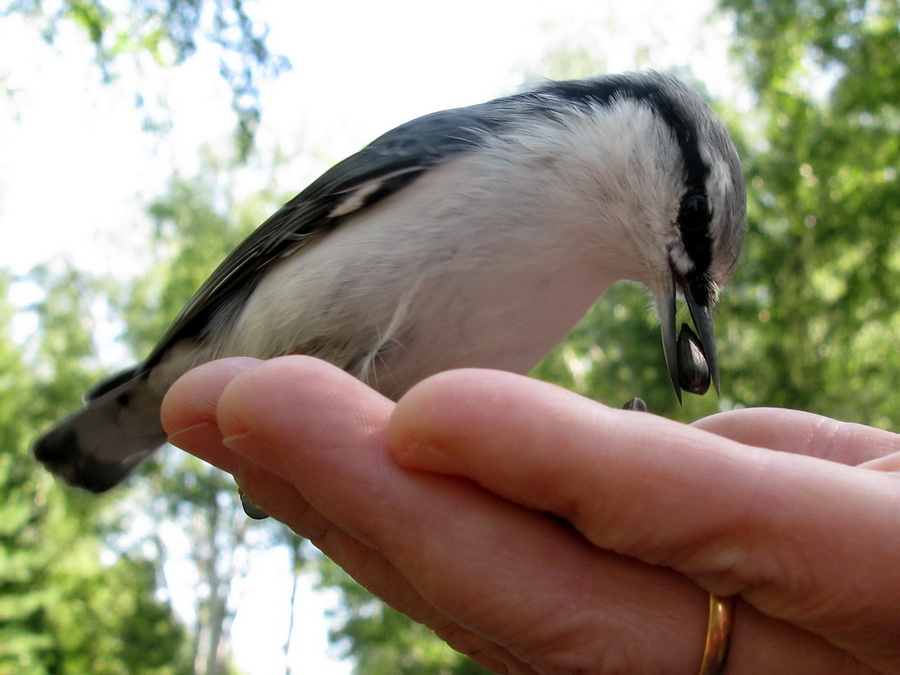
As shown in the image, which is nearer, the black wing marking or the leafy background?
the black wing marking

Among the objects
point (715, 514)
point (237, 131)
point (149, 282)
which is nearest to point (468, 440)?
point (715, 514)

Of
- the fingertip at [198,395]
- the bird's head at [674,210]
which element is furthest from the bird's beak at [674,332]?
the fingertip at [198,395]

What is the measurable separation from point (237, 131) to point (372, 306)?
3.85 metres

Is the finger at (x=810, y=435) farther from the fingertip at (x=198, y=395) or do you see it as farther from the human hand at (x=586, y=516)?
the fingertip at (x=198, y=395)

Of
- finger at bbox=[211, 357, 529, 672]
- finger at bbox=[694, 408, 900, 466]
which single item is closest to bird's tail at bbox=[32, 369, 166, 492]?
finger at bbox=[211, 357, 529, 672]

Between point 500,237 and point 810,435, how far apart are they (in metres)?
0.88

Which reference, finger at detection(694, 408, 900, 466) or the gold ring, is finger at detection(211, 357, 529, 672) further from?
finger at detection(694, 408, 900, 466)

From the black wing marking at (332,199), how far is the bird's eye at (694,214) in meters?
0.52

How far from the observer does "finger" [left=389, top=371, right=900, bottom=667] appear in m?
0.88

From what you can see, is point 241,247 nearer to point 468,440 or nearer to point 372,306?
point 372,306

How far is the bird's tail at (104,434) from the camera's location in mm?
2102

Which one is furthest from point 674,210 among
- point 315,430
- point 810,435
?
point 315,430

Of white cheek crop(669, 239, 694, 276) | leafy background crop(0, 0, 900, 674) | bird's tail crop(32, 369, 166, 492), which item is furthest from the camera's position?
leafy background crop(0, 0, 900, 674)

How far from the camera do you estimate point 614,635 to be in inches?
39.7
